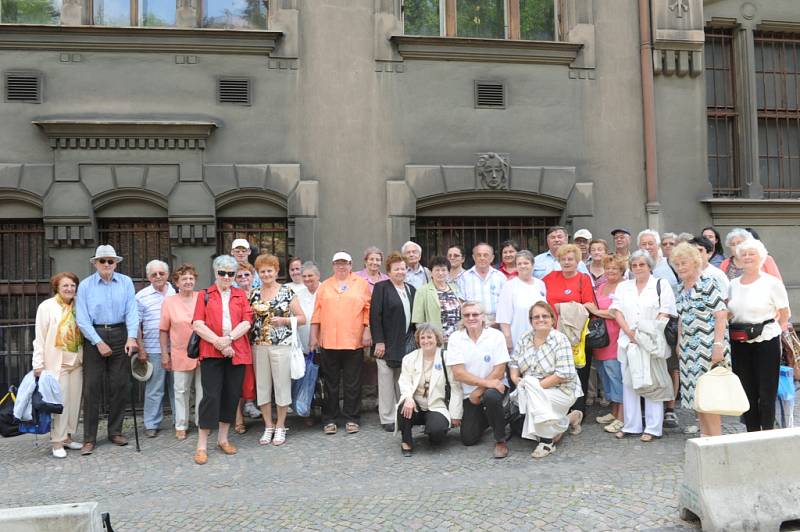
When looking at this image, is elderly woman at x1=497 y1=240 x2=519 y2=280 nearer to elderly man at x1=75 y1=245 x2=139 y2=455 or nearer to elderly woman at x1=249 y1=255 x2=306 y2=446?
elderly woman at x1=249 y1=255 x2=306 y2=446

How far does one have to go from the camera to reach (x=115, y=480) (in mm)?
5773

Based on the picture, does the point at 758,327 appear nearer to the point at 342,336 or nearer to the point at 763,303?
the point at 763,303

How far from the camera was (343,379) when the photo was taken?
706 cm

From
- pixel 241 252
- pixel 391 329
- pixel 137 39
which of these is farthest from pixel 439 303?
pixel 137 39

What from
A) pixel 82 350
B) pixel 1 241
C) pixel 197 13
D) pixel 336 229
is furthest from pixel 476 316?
pixel 1 241

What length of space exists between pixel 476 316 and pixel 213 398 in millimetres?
2631

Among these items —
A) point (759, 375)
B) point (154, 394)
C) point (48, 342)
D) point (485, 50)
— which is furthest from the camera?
point (485, 50)

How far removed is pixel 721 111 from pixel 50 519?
10.8 meters

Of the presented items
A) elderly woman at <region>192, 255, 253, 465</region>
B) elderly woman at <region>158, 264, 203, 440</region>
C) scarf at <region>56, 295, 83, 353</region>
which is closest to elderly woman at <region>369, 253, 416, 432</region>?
elderly woman at <region>192, 255, 253, 465</region>

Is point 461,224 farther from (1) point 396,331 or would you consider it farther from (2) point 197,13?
(2) point 197,13

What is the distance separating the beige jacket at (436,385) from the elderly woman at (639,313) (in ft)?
5.38

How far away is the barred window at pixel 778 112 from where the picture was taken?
10.9m

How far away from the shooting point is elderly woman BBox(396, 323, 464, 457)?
6.26 m

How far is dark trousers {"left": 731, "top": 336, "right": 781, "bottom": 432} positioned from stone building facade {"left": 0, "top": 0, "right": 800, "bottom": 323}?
4.07 metres
